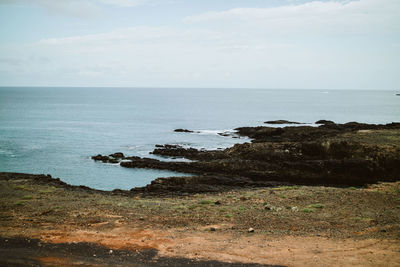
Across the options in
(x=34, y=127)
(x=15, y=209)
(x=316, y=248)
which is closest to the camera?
(x=316, y=248)

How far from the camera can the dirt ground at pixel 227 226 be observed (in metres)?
12.1

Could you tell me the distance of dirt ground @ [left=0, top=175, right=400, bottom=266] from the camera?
1209 centimetres

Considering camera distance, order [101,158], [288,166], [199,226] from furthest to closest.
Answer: [101,158] < [288,166] < [199,226]

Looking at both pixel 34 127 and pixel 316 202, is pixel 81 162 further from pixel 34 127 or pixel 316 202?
pixel 34 127

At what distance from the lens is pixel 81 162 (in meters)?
46.1

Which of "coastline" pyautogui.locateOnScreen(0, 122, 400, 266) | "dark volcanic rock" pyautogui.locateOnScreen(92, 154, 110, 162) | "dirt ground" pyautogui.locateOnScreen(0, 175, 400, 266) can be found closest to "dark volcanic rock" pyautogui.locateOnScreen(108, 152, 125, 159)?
"dark volcanic rock" pyautogui.locateOnScreen(92, 154, 110, 162)

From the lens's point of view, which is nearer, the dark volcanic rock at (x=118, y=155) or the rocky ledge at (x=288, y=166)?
the rocky ledge at (x=288, y=166)

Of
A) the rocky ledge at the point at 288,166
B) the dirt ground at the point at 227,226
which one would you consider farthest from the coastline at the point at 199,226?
the rocky ledge at the point at 288,166

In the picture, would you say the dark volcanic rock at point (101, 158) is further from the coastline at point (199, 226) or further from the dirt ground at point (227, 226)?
the dirt ground at point (227, 226)

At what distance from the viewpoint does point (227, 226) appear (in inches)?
640

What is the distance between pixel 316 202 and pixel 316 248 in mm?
9571

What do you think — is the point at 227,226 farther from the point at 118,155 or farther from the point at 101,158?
the point at 118,155

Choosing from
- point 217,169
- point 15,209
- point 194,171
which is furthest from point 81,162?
point 15,209

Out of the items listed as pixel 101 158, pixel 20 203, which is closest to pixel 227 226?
pixel 20 203
